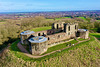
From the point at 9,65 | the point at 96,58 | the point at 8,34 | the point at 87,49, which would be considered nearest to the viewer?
the point at 9,65

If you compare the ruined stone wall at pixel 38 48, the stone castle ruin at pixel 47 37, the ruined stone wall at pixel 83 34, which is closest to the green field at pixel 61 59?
the ruined stone wall at pixel 38 48

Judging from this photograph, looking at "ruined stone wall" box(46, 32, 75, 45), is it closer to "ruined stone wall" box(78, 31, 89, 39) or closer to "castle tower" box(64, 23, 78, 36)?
"castle tower" box(64, 23, 78, 36)

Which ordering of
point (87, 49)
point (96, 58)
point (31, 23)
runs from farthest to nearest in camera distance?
point (31, 23) < point (87, 49) < point (96, 58)

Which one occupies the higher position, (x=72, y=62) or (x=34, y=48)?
(x=34, y=48)

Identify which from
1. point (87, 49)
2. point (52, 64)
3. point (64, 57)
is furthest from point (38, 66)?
point (87, 49)

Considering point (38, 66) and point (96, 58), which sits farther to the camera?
point (96, 58)

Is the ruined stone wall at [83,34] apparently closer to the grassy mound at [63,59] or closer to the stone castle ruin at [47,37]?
the stone castle ruin at [47,37]

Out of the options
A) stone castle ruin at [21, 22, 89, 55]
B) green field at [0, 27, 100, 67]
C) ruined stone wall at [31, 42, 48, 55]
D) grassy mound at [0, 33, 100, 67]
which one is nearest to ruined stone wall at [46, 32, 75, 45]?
stone castle ruin at [21, 22, 89, 55]

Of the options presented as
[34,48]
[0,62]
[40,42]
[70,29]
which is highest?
[70,29]

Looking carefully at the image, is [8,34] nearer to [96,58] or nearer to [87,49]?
[87,49]
